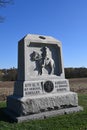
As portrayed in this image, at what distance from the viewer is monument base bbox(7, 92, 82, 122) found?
7.28 metres

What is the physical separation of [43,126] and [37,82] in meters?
2.00

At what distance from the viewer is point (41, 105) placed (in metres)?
7.60

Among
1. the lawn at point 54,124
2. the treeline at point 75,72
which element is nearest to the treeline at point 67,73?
the treeline at point 75,72

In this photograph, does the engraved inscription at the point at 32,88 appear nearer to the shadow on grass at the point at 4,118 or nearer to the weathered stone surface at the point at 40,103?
the weathered stone surface at the point at 40,103

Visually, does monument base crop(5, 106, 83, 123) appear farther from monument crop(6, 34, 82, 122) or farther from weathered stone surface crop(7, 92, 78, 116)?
weathered stone surface crop(7, 92, 78, 116)

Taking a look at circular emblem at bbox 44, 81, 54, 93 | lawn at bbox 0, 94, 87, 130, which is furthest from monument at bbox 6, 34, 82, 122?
lawn at bbox 0, 94, 87, 130

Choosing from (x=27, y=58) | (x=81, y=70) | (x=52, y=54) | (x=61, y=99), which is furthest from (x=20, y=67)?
(x=81, y=70)

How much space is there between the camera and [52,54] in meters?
8.78

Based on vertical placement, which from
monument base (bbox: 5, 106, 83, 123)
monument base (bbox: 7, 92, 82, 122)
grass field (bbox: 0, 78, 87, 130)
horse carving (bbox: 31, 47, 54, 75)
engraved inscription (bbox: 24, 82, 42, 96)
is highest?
horse carving (bbox: 31, 47, 54, 75)

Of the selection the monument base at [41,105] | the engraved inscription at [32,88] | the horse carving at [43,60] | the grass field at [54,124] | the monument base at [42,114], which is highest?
the horse carving at [43,60]

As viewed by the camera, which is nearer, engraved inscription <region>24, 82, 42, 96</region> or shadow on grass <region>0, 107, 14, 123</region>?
shadow on grass <region>0, 107, 14, 123</region>

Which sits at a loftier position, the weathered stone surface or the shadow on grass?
the weathered stone surface

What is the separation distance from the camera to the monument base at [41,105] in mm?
7277

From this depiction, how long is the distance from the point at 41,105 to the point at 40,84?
2.69 ft
